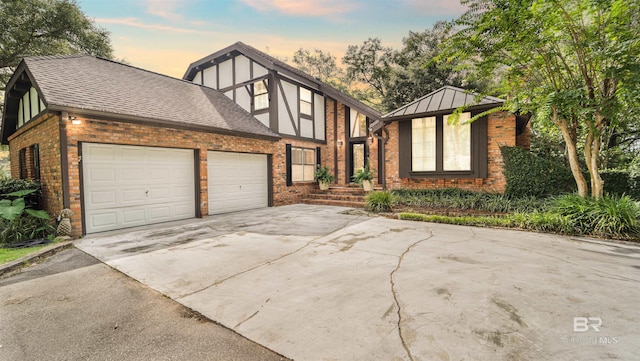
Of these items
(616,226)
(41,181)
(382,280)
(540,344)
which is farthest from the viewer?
(41,181)

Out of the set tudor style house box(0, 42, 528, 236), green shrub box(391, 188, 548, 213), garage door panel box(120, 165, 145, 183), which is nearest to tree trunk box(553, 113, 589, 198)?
green shrub box(391, 188, 548, 213)

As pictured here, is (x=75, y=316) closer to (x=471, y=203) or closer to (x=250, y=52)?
(x=471, y=203)

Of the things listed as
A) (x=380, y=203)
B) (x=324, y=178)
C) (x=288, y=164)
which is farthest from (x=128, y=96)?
(x=380, y=203)

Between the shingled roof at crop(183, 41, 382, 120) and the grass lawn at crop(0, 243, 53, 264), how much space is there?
8.67m

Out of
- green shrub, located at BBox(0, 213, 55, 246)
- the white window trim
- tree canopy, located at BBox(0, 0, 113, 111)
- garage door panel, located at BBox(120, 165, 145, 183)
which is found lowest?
green shrub, located at BBox(0, 213, 55, 246)

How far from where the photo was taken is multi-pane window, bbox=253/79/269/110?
10680 mm

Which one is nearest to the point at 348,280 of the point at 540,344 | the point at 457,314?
the point at 457,314

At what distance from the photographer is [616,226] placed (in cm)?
486

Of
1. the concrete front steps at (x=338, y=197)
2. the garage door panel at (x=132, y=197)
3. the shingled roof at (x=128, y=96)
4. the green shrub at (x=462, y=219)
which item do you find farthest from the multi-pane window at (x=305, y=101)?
the garage door panel at (x=132, y=197)

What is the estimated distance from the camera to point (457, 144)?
818 cm

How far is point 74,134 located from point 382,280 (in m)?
7.01

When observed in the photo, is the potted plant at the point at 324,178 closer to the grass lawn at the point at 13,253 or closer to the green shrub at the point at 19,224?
the green shrub at the point at 19,224

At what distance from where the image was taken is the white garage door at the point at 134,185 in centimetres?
585

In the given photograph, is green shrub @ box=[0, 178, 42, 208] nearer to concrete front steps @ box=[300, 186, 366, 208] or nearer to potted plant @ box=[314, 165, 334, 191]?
concrete front steps @ box=[300, 186, 366, 208]
